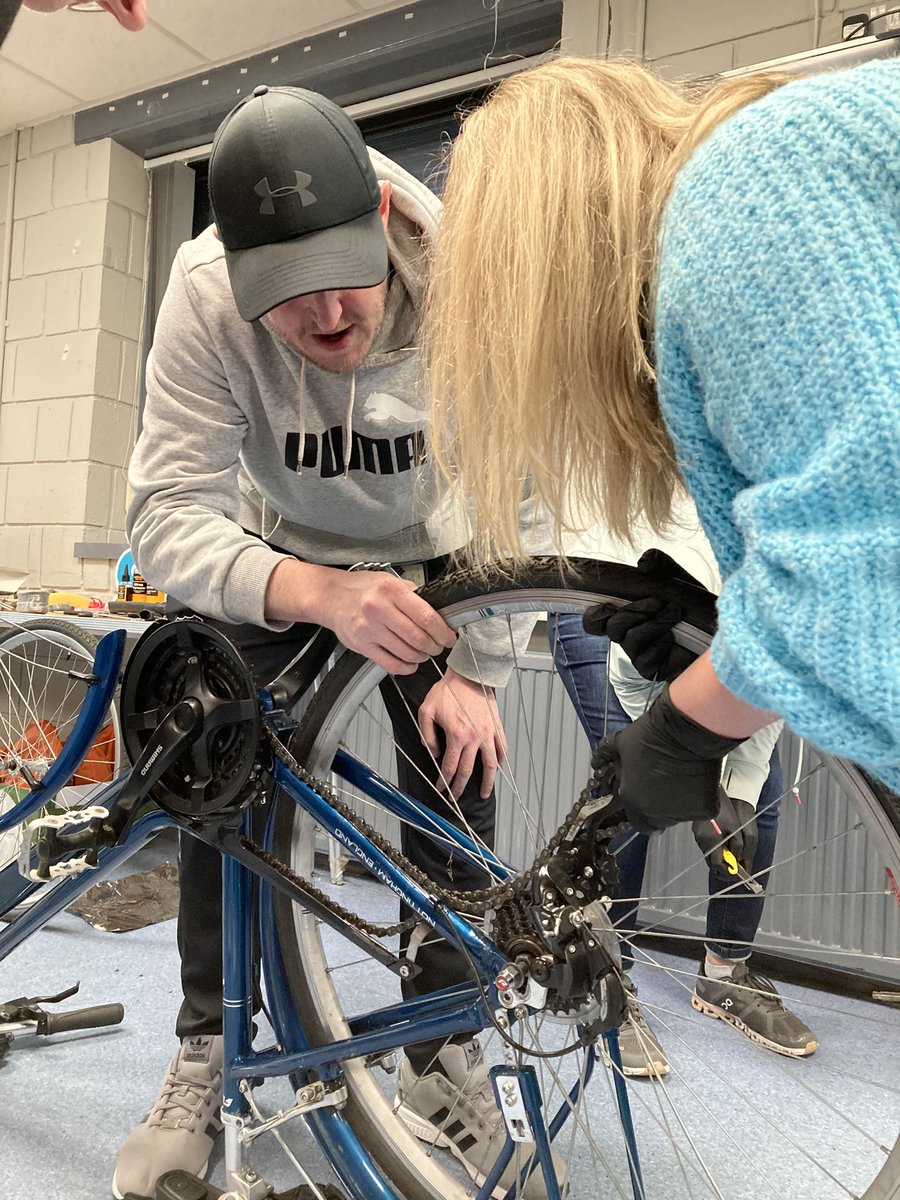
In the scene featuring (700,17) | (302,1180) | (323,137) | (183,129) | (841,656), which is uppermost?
(183,129)

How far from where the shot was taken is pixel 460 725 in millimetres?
1104

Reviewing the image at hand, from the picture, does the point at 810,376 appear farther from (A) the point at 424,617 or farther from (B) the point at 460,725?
(B) the point at 460,725

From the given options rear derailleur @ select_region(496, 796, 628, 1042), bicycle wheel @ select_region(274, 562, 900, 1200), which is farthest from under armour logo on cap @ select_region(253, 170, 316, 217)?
rear derailleur @ select_region(496, 796, 628, 1042)

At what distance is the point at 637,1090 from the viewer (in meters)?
1.26

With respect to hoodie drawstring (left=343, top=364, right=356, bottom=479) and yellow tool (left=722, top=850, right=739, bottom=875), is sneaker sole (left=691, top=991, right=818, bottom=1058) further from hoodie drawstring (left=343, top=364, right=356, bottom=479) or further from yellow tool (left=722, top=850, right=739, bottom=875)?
hoodie drawstring (left=343, top=364, right=356, bottom=479)

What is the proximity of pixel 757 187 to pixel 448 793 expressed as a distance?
874mm

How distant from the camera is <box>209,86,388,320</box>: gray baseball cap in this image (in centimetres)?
86

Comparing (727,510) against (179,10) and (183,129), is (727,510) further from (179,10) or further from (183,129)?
(183,129)

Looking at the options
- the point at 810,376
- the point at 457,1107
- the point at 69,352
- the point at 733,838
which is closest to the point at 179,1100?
the point at 457,1107

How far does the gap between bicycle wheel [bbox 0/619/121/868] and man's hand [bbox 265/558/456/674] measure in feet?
1.42

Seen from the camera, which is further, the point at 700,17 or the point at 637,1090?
the point at 700,17

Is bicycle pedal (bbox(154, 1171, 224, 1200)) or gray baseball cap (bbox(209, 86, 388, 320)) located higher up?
gray baseball cap (bbox(209, 86, 388, 320))

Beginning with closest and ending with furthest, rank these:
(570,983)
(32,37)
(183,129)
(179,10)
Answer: (570,983) → (179,10) → (32,37) → (183,129)

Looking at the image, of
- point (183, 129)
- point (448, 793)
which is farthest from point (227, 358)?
point (183, 129)
